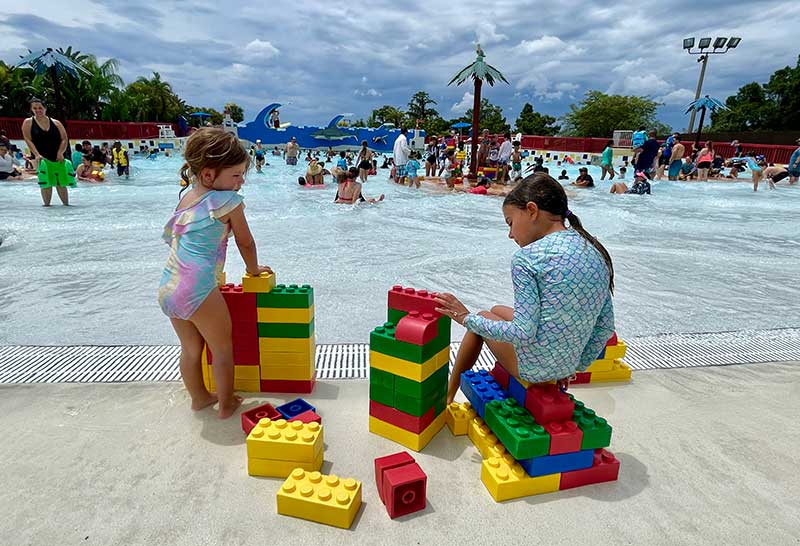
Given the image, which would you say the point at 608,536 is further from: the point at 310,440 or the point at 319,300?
the point at 319,300

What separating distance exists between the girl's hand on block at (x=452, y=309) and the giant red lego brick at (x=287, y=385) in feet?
3.15

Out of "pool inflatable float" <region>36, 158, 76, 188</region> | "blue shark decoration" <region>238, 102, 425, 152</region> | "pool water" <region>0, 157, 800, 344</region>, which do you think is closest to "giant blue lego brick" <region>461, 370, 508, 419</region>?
"pool water" <region>0, 157, 800, 344</region>

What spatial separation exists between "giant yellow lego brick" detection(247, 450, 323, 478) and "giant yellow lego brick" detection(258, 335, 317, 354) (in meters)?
0.67

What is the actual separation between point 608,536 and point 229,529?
1351mm

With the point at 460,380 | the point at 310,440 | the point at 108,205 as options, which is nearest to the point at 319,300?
the point at 460,380

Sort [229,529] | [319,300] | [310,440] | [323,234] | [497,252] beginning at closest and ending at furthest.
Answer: [229,529]
[310,440]
[319,300]
[497,252]
[323,234]

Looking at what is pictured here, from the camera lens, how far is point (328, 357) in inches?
121

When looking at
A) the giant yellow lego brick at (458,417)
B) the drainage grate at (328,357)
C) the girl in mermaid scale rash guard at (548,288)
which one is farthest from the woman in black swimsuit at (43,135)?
the girl in mermaid scale rash guard at (548,288)

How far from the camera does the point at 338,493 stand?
172 cm

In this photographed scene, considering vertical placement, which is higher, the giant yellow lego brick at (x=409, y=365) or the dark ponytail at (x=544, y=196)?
the dark ponytail at (x=544, y=196)

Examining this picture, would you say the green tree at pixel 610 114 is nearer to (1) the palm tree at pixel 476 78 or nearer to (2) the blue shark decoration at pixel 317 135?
(2) the blue shark decoration at pixel 317 135

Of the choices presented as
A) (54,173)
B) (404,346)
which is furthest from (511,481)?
(54,173)

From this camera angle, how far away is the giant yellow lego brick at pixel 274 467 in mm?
1914

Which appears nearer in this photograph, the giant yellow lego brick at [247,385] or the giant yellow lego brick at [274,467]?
the giant yellow lego brick at [274,467]
